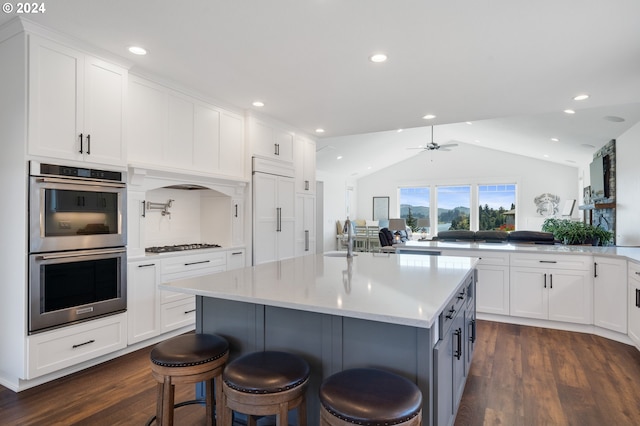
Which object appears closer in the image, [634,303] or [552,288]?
[634,303]

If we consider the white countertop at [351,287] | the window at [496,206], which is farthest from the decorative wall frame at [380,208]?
the white countertop at [351,287]

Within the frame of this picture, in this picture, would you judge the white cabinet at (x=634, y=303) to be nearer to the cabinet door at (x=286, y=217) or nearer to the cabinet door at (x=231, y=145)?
the cabinet door at (x=286, y=217)

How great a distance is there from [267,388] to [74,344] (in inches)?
84.4

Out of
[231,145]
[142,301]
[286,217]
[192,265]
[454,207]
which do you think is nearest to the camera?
[142,301]

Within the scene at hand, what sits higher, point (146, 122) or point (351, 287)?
point (146, 122)

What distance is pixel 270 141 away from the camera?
16.0ft

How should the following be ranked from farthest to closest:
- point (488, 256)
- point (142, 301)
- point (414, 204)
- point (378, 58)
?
point (414, 204), point (488, 256), point (142, 301), point (378, 58)

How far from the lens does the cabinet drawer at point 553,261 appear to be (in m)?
3.83

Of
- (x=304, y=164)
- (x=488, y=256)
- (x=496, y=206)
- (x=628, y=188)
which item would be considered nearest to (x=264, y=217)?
(x=304, y=164)

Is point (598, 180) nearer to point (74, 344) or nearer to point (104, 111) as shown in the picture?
point (104, 111)

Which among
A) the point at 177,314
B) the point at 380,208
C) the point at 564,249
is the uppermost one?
the point at 380,208

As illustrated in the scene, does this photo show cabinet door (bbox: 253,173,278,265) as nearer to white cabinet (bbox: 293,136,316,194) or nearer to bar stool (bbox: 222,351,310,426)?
white cabinet (bbox: 293,136,316,194)

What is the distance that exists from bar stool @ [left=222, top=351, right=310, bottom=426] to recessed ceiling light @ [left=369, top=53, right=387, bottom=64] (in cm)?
247

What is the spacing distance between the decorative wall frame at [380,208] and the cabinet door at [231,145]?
9.24 metres
